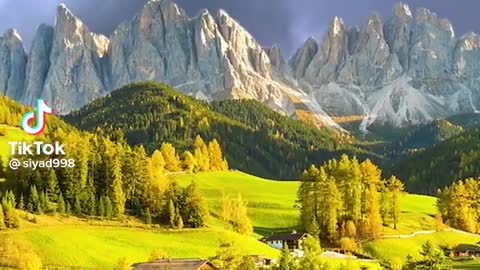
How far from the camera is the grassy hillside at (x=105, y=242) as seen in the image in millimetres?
101938

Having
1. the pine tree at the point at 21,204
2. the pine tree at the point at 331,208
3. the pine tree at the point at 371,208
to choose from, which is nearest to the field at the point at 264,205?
the pine tree at the point at 331,208

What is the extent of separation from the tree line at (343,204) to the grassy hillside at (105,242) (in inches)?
782

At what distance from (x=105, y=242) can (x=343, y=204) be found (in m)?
49.7

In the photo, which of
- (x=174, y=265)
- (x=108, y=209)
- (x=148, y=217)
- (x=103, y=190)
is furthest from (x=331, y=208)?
(x=174, y=265)

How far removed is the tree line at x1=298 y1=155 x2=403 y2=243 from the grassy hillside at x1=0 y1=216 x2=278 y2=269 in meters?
19.9

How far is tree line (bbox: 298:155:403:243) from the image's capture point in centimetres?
14075

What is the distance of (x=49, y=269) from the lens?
94.6 metres

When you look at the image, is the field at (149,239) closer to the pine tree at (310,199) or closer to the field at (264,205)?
Result: the field at (264,205)

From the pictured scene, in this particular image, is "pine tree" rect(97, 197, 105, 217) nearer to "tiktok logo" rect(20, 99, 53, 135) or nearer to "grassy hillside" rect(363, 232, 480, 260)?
"tiktok logo" rect(20, 99, 53, 135)

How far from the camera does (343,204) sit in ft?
476

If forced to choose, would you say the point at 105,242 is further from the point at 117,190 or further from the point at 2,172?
the point at 2,172

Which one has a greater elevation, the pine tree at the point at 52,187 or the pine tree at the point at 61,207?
the pine tree at the point at 52,187

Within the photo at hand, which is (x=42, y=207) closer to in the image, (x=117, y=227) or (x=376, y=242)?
(x=117, y=227)

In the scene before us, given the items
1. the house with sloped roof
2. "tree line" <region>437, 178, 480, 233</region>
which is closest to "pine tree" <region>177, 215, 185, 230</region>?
the house with sloped roof
